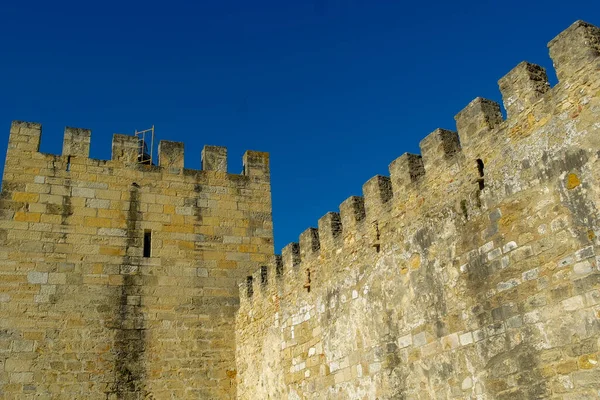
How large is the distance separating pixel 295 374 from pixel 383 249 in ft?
8.28

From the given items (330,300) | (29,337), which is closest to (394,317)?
(330,300)

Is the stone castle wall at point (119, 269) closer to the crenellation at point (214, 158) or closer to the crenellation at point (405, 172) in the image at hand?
the crenellation at point (214, 158)

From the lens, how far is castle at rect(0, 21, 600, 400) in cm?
512

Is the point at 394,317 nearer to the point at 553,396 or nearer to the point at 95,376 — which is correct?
the point at 553,396

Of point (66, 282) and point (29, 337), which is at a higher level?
point (66, 282)

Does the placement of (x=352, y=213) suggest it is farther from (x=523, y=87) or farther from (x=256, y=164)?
(x=256, y=164)

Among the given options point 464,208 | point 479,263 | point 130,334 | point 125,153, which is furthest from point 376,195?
point 125,153

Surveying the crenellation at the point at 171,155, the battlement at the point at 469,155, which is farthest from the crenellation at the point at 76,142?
the battlement at the point at 469,155

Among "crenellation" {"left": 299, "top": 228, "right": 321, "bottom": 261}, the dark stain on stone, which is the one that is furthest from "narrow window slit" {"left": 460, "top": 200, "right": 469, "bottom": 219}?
the dark stain on stone

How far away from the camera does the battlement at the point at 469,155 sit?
5250mm

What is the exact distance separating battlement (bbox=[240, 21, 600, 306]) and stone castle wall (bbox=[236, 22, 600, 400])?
0.01 meters

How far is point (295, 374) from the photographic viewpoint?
8.72 m

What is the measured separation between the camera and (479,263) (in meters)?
5.83

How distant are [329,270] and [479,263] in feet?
9.43
